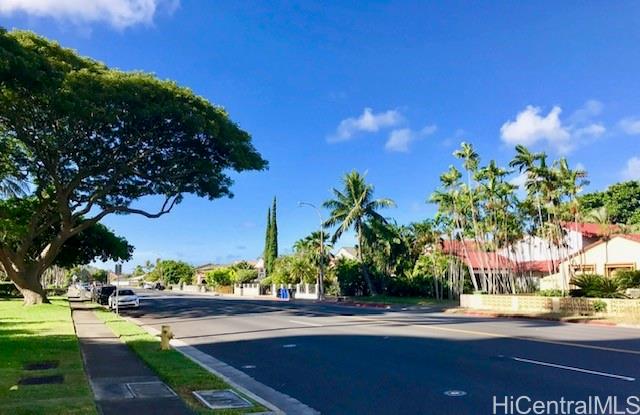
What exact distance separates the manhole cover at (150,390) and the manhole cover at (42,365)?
8.52ft

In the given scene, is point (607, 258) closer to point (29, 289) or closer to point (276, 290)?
point (276, 290)

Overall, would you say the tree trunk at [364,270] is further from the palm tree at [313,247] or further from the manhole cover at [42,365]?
the manhole cover at [42,365]

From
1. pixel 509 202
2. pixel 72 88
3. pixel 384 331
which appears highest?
pixel 72 88

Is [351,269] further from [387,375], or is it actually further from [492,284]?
[387,375]

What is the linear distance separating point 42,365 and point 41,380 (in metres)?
1.79

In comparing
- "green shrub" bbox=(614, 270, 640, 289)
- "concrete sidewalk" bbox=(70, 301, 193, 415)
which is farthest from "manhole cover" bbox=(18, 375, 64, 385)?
"green shrub" bbox=(614, 270, 640, 289)

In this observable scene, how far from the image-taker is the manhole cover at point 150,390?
29.5 feet

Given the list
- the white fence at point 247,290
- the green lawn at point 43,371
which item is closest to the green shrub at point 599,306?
the green lawn at point 43,371

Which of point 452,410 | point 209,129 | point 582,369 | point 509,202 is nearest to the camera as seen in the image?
point 452,410

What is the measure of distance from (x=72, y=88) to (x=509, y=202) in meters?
30.2

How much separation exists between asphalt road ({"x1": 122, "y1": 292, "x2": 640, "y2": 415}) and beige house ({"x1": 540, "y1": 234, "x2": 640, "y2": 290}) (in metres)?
24.6

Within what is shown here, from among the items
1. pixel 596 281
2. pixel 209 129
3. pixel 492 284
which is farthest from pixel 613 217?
pixel 209 129

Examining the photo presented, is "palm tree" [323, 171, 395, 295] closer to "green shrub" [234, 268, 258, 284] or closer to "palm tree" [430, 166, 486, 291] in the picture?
"palm tree" [430, 166, 486, 291]

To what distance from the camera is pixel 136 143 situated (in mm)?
29375
